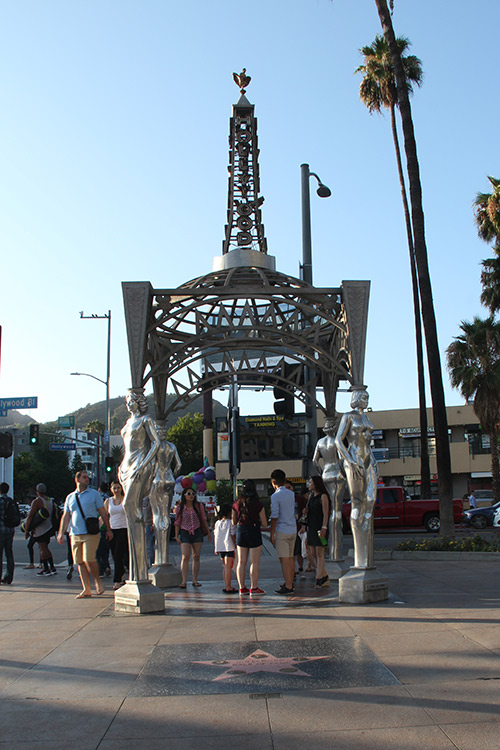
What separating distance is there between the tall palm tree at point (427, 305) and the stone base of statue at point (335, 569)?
16.2 ft

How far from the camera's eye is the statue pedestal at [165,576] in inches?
445

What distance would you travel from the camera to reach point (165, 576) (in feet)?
37.2

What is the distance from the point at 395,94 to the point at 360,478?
20667 mm

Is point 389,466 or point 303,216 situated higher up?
point 303,216

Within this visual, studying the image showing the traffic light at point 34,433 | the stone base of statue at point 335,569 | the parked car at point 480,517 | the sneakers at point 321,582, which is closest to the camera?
the sneakers at point 321,582

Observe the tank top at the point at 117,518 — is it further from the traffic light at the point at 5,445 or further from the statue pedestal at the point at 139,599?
the statue pedestal at the point at 139,599

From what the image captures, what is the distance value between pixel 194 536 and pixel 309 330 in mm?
3628

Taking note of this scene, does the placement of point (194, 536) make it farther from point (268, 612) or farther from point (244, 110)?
point (244, 110)

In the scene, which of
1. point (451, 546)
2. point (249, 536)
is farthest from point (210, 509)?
point (249, 536)

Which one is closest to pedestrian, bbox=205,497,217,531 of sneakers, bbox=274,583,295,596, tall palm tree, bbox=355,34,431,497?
tall palm tree, bbox=355,34,431,497

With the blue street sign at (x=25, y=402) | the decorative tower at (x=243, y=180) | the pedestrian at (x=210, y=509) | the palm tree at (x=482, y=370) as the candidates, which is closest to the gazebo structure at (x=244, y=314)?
the decorative tower at (x=243, y=180)

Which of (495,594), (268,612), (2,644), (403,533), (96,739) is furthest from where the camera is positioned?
(403,533)

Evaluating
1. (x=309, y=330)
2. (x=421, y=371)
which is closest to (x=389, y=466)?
(x=421, y=371)

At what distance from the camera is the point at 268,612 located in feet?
28.7
